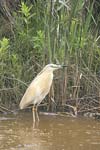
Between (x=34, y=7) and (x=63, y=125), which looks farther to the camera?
(x=34, y=7)

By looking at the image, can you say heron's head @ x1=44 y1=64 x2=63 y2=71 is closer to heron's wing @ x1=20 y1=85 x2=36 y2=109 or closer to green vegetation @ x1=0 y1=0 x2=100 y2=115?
green vegetation @ x1=0 y1=0 x2=100 y2=115

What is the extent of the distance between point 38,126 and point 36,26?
6.36ft

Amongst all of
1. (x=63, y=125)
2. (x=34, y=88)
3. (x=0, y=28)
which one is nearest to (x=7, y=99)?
(x=34, y=88)

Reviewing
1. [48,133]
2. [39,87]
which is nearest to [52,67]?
[39,87]

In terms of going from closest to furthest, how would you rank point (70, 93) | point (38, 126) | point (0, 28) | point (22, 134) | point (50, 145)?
point (50, 145)
point (22, 134)
point (38, 126)
point (70, 93)
point (0, 28)

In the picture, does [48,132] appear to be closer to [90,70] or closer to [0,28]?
[90,70]

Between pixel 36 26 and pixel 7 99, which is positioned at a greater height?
pixel 36 26

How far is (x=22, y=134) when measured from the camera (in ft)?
23.6

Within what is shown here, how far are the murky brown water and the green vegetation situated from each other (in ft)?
1.30

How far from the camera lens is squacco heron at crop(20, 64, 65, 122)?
8.09m

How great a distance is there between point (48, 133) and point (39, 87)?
1.18 metres

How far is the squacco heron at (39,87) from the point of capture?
809 centimetres

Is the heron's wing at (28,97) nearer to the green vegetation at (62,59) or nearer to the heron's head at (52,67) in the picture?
the green vegetation at (62,59)

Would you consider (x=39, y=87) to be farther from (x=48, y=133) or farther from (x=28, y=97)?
(x=48, y=133)
